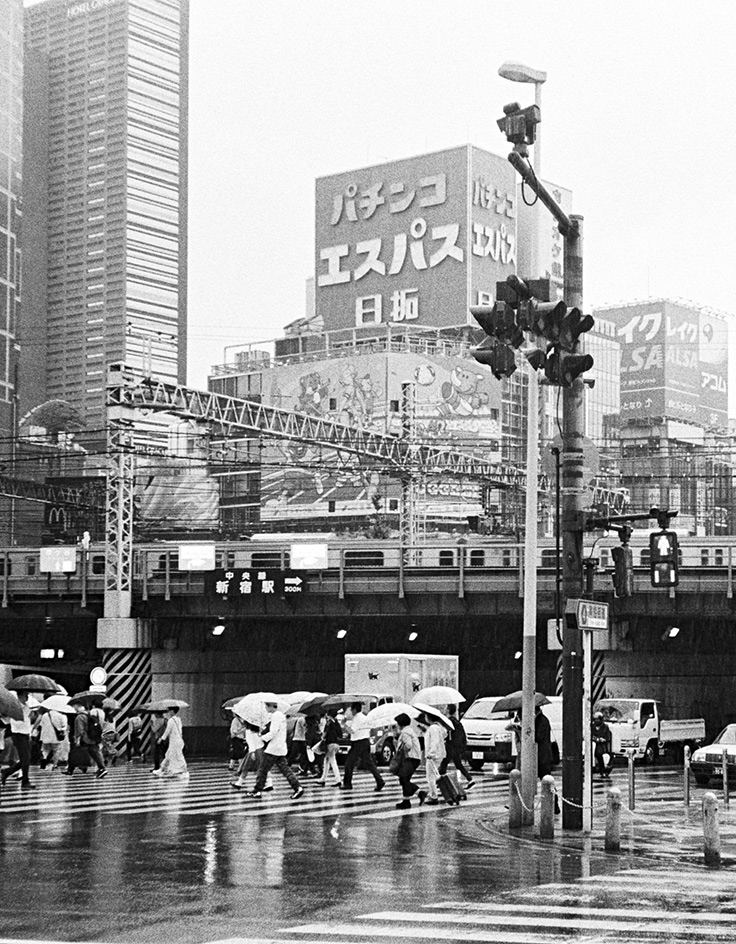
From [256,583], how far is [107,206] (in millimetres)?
147925

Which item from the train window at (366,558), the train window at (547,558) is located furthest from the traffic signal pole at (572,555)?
the train window at (366,558)

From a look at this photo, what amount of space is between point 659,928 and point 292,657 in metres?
46.0

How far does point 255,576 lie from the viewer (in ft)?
150

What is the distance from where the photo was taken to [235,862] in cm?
1631

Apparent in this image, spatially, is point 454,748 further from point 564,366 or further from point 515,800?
point 564,366

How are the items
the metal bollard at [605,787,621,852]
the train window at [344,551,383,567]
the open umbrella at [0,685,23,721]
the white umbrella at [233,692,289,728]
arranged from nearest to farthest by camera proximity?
1. the metal bollard at [605,787,621,852]
2. the open umbrella at [0,685,23,721]
3. the white umbrella at [233,692,289,728]
4. the train window at [344,551,383,567]

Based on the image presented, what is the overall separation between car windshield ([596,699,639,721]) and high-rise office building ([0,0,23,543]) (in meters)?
112

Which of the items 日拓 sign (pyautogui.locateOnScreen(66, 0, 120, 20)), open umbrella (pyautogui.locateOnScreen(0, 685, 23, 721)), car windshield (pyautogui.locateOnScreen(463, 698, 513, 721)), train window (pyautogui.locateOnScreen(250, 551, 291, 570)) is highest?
日拓 sign (pyautogui.locateOnScreen(66, 0, 120, 20))

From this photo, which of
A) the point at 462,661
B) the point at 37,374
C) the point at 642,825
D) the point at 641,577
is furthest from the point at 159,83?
the point at 642,825

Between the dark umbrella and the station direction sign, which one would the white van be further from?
the station direction sign

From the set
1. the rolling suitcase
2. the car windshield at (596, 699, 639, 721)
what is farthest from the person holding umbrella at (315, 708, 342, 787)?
the car windshield at (596, 699, 639, 721)

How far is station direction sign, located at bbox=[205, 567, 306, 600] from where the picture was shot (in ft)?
149

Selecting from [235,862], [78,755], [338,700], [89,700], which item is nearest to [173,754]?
[78,755]

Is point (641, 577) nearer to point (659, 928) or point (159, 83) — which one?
point (659, 928)
